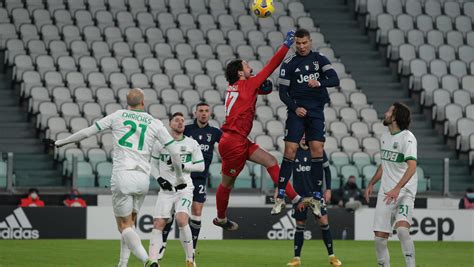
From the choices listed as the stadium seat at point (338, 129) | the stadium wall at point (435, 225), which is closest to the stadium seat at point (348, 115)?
the stadium seat at point (338, 129)

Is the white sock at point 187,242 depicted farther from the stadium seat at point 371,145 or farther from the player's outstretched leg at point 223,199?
the stadium seat at point 371,145

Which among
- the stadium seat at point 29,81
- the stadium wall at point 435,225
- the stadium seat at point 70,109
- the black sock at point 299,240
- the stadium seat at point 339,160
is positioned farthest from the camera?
the stadium seat at point 29,81

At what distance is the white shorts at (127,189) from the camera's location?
1409cm

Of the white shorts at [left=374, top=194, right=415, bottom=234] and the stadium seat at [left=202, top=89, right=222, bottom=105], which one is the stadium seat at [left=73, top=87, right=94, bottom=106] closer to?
the stadium seat at [left=202, top=89, right=222, bottom=105]

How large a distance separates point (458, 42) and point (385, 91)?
2.93 metres

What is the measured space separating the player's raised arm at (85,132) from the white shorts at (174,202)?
265cm

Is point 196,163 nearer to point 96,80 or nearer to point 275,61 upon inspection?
point 275,61


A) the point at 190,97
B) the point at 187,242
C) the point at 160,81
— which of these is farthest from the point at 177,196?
the point at 160,81

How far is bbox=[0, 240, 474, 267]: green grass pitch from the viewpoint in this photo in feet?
60.3

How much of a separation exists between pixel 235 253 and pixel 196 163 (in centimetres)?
606

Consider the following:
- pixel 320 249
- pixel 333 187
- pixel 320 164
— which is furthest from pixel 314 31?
pixel 320 164

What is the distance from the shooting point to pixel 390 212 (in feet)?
47.7

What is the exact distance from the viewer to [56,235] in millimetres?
24344

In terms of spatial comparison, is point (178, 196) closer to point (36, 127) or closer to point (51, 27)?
point (36, 127)
